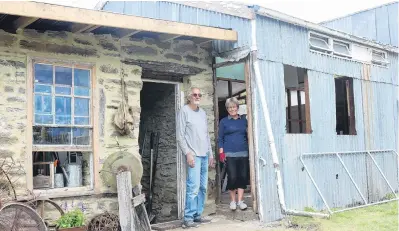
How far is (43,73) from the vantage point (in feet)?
20.4

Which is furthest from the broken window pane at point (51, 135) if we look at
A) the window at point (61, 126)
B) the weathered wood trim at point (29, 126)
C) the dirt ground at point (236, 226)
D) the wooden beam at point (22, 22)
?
the dirt ground at point (236, 226)

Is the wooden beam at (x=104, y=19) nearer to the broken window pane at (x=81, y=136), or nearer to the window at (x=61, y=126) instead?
the window at (x=61, y=126)

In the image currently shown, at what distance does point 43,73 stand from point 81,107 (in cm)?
69

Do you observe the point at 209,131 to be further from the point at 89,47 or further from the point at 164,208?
the point at 89,47

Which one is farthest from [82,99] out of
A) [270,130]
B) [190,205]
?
[270,130]

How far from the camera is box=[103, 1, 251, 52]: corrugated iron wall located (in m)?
7.48

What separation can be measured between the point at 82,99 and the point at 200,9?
9.78 feet

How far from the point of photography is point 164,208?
8.09 meters

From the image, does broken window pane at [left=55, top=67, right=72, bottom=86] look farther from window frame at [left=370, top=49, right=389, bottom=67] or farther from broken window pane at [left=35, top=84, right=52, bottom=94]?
window frame at [left=370, top=49, right=389, bottom=67]

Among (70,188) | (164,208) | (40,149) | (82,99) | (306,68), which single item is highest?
(306,68)

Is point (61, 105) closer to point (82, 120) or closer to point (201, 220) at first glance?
point (82, 120)

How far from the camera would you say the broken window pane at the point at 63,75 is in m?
6.31

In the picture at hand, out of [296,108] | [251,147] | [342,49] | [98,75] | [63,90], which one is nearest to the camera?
[63,90]

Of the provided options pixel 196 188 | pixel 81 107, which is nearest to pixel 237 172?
pixel 196 188
